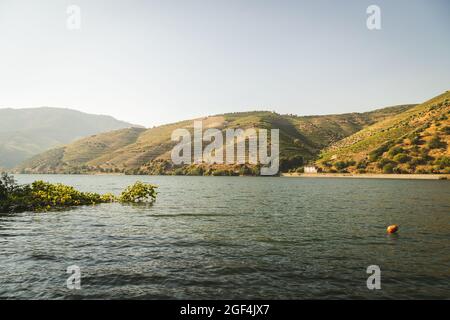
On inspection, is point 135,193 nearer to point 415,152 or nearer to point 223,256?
point 223,256

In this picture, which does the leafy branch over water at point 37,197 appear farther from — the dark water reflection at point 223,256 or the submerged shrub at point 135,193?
the dark water reflection at point 223,256

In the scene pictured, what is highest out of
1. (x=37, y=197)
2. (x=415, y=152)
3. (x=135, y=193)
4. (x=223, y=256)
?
(x=415, y=152)

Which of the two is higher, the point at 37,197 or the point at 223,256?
the point at 37,197

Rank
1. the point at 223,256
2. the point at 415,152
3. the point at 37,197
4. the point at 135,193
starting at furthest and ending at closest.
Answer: the point at 415,152, the point at 135,193, the point at 37,197, the point at 223,256

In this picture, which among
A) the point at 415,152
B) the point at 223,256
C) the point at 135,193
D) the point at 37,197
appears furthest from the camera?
the point at 415,152

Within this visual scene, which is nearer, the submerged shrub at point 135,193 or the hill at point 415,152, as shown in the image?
the submerged shrub at point 135,193

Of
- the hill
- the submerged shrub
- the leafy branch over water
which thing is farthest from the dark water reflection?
the hill

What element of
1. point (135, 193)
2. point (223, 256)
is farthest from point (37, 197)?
point (223, 256)

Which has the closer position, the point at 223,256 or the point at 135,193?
the point at 223,256

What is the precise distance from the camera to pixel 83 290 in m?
18.0

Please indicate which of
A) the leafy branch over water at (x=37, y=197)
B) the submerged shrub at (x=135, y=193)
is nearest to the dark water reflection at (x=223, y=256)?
the leafy branch over water at (x=37, y=197)

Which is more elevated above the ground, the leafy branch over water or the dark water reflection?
the leafy branch over water

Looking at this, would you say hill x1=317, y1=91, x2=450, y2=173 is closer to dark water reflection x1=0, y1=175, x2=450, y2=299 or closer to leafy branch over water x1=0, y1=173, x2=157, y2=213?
dark water reflection x1=0, y1=175, x2=450, y2=299
